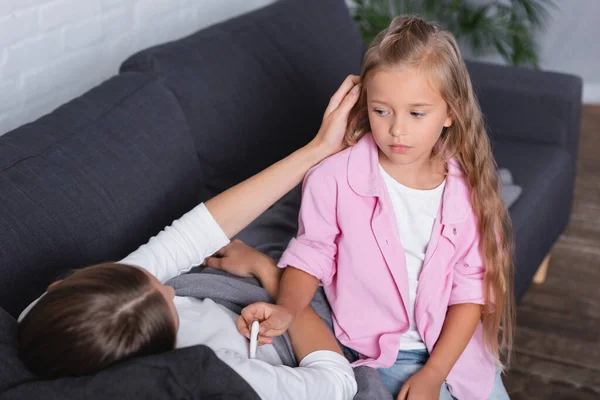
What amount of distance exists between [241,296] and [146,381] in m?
0.53

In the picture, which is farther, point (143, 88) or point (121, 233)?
point (143, 88)

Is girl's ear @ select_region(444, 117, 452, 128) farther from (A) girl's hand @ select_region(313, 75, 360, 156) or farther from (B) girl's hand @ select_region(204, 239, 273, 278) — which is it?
(B) girl's hand @ select_region(204, 239, 273, 278)

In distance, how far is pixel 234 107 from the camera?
6.46 ft

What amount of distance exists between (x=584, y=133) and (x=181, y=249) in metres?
3.24

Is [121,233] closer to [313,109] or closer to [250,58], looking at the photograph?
[250,58]

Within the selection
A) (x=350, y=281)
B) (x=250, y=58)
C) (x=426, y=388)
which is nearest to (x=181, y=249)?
(x=350, y=281)

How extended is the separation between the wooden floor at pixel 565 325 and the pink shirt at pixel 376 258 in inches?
32.2

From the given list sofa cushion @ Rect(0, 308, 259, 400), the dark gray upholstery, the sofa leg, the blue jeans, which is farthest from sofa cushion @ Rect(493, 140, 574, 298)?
sofa cushion @ Rect(0, 308, 259, 400)

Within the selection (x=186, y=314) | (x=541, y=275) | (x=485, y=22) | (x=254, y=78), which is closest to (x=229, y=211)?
(x=186, y=314)

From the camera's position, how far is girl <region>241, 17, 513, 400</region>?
4.59 feet

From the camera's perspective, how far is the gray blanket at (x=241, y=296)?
133cm

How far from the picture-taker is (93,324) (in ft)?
3.00

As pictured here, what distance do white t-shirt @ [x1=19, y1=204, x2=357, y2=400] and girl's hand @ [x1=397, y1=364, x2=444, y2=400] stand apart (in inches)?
5.6

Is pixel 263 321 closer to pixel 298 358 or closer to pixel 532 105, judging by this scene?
pixel 298 358
